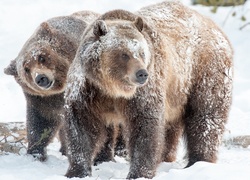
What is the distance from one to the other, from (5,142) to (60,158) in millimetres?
761

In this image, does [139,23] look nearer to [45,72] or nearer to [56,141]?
[45,72]

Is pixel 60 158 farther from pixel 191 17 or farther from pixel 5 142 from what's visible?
pixel 191 17

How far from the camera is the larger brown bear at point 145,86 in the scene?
7398 mm

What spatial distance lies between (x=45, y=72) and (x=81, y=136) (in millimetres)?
1626

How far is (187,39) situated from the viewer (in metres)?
8.74

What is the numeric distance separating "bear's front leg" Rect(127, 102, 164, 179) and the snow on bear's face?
70.4 inches

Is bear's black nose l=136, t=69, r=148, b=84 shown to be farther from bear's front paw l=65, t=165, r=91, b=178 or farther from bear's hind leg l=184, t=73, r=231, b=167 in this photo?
bear's hind leg l=184, t=73, r=231, b=167

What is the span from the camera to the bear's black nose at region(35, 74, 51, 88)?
29.2ft

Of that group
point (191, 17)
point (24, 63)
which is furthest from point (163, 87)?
point (24, 63)

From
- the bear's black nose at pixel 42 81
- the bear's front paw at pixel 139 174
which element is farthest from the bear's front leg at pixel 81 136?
the bear's black nose at pixel 42 81

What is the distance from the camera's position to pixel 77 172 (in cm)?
773

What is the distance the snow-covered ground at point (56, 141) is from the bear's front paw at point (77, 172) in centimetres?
12

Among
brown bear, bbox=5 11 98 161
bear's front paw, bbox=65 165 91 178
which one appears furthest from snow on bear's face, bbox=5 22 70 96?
bear's front paw, bbox=65 165 91 178

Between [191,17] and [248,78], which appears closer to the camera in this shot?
[191,17]
